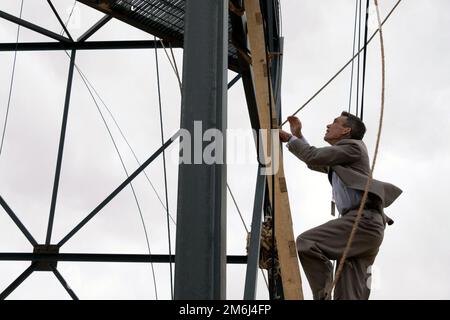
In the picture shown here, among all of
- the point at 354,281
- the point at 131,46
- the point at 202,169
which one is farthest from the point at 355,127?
the point at 131,46

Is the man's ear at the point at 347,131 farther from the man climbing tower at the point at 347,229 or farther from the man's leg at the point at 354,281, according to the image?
the man's leg at the point at 354,281

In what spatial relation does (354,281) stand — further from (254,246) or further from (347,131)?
(254,246)

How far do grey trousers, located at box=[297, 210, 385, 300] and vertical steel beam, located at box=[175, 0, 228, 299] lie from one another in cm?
142

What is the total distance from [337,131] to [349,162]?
440 millimetres

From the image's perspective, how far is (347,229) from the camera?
618cm

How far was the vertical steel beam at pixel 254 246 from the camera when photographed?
25.3 feet

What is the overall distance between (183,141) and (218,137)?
0.79 ft

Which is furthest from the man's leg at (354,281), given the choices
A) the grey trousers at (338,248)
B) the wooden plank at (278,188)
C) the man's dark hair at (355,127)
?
the man's dark hair at (355,127)

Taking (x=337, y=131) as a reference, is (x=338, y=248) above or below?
below

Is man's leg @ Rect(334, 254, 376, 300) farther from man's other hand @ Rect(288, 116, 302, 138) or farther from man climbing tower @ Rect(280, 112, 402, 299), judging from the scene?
man's other hand @ Rect(288, 116, 302, 138)

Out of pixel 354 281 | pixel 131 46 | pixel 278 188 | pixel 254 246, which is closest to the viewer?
pixel 354 281

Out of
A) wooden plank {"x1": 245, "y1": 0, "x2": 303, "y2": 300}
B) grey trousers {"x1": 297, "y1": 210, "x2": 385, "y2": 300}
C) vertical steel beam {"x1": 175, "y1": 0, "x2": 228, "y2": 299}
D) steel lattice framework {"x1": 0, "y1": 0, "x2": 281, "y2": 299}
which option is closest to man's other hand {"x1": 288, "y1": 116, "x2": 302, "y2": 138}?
wooden plank {"x1": 245, "y1": 0, "x2": 303, "y2": 300}

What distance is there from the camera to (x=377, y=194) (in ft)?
20.2

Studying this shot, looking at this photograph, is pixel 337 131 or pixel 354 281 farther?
pixel 337 131
